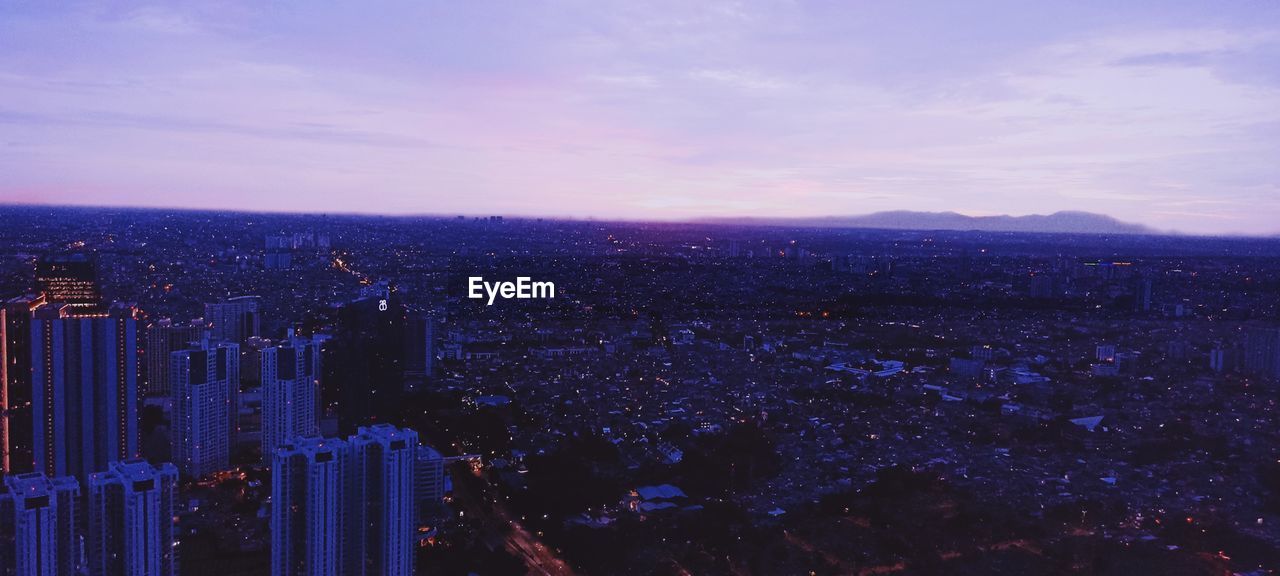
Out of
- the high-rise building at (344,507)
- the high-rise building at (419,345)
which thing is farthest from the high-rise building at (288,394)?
the high-rise building at (344,507)

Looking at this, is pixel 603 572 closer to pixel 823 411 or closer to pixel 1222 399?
pixel 823 411

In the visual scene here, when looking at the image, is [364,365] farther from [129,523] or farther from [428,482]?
[129,523]

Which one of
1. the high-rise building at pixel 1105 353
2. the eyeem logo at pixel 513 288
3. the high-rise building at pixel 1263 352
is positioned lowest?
the high-rise building at pixel 1105 353

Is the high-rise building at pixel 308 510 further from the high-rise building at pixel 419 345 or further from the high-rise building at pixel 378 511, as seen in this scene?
the high-rise building at pixel 419 345

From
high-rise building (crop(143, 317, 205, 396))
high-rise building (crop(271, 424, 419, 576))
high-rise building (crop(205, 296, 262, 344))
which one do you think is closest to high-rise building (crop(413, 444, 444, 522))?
high-rise building (crop(271, 424, 419, 576))

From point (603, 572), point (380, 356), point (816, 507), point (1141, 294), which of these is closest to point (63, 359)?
point (380, 356)

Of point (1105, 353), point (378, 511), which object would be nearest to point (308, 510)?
point (378, 511)

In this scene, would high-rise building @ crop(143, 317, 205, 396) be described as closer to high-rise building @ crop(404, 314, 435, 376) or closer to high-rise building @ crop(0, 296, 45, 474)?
high-rise building @ crop(0, 296, 45, 474)
